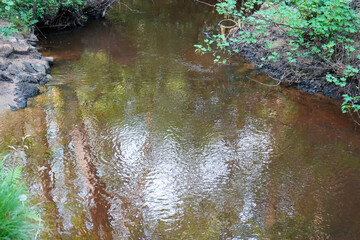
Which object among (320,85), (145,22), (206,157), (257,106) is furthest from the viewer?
(145,22)

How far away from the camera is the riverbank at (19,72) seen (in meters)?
7.14

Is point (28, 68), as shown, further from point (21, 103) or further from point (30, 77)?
point (21, 103)

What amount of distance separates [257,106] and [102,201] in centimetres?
406

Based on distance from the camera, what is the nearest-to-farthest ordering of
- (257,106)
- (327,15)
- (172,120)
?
(327,15), (172,120), (257,106)

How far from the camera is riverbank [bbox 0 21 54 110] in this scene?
7137mm

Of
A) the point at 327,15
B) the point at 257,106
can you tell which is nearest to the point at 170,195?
the point at 257,106

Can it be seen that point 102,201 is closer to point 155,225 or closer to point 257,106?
point 155,225

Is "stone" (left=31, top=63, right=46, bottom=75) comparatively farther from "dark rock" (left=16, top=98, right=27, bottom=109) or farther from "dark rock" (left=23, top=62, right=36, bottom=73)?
"dark rock" (left=16, top=98, right=27, bottom=109)

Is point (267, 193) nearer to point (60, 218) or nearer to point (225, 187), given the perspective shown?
point (225, 187)

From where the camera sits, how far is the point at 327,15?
20.3 ft

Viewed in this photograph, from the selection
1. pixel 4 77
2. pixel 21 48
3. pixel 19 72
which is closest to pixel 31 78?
pixel 19 72

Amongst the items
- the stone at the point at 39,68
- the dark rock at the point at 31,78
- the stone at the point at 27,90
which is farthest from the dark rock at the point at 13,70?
the stone at the point at 27,90

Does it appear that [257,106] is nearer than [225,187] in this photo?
No

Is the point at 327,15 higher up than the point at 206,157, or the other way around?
the point at 327,15
